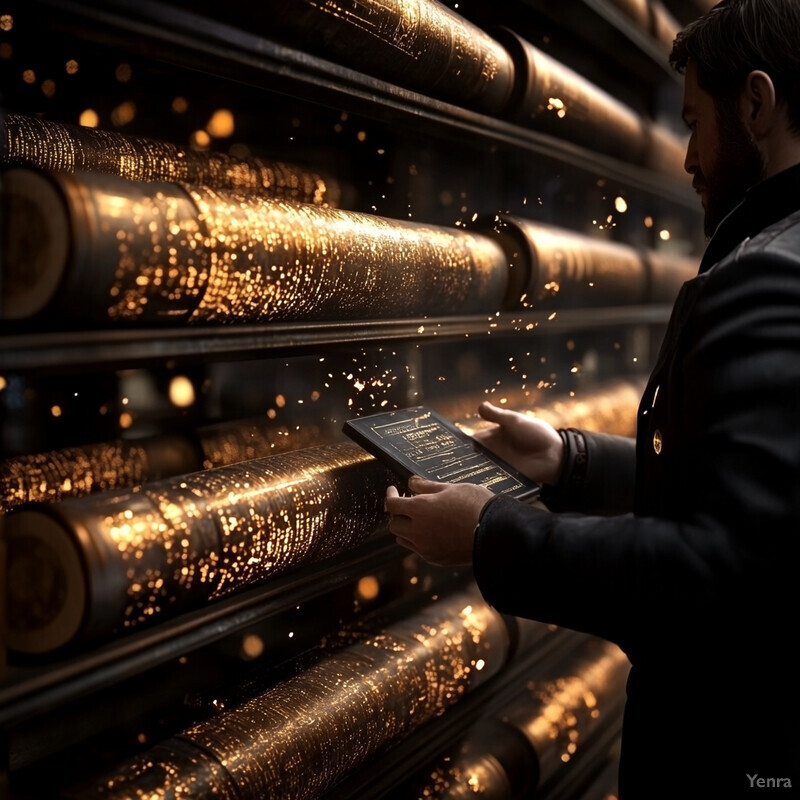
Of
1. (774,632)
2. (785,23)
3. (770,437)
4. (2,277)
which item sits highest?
(785,23)

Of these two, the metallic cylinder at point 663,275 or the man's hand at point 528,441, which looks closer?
the man's hand at point 528,441

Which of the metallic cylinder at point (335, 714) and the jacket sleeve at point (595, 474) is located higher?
the jacket sleeve at point (595, 474)

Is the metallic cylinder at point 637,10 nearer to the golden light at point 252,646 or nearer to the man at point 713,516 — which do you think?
the man at point 713,516

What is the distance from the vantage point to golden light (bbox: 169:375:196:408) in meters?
1.39

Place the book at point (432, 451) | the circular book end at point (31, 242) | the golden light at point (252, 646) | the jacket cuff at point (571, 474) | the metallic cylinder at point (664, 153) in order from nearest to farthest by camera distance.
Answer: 1. the circular book end at point (31, 242)
2. the book at point (432, 451)
3. the golden light at point (252, 646)
4. the jacket cuff at point (571, 474)
5. the metallic cylinder at point (664, 153)

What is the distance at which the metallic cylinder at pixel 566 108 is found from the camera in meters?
1.73

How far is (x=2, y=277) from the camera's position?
0.92 m

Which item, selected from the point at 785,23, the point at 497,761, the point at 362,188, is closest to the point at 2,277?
the point at 362,188

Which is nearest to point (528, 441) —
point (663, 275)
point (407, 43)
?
point (407, 43)

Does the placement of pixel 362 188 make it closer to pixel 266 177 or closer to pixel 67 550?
pixel 266 177

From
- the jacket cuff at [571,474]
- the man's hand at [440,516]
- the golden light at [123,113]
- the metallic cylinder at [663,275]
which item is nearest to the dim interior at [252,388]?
the golden light at [123,113]

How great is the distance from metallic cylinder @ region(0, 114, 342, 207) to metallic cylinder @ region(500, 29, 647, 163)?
52 cm

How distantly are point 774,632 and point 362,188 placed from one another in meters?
1.10

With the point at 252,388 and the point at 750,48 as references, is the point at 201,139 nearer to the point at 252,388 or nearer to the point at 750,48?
the point at 252,388
